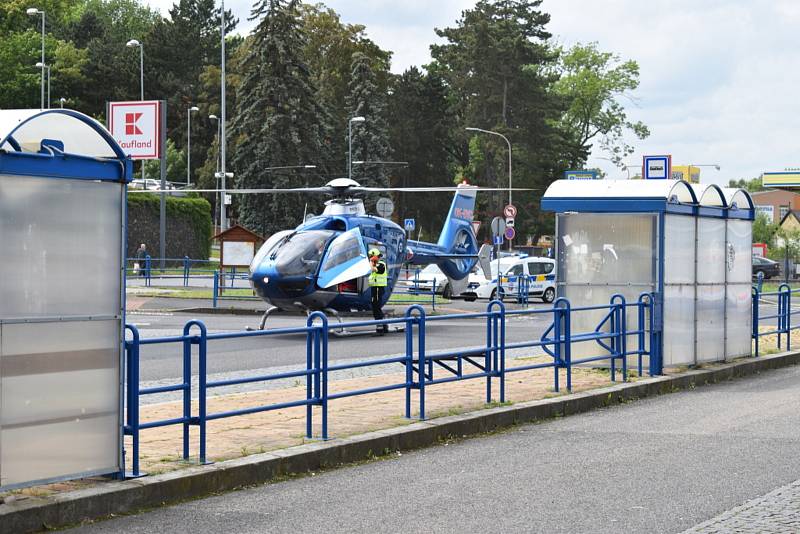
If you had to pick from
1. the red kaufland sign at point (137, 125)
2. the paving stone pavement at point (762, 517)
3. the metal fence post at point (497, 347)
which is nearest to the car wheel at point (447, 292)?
the red kaufland sign at point (137, 125)

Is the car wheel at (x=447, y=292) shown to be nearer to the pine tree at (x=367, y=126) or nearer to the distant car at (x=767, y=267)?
the distant car at (x=767, y=267)

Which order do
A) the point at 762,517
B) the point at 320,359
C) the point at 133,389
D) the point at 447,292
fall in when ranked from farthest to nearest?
the point at 447,292, the point at 320,359, the point at 133,389, the point at 762,517

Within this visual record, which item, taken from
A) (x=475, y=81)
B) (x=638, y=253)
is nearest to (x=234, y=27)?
(x=475, y=81)

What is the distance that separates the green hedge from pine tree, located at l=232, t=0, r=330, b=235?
665 centimetres

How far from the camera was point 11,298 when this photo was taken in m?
7.98

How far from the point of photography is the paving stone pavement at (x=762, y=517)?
7.89 metres

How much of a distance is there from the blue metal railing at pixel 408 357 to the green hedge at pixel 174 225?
50.0 m

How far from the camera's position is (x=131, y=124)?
38.9 m

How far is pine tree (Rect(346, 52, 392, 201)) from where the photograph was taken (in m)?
89.8

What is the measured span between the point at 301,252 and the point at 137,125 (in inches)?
532

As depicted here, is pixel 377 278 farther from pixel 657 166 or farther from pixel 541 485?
pixel 541 485

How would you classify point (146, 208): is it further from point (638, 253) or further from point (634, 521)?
point (634, 521)

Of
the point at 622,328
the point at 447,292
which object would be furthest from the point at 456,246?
the point at 622,328

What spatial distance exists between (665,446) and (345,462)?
2.99m
